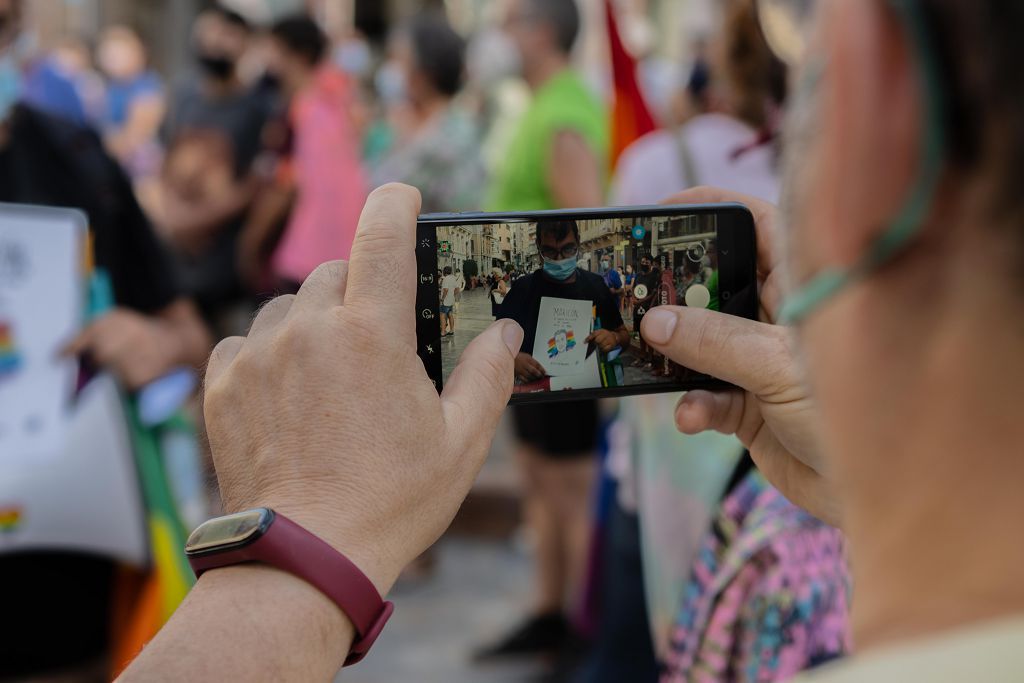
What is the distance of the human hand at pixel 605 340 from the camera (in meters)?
1.16

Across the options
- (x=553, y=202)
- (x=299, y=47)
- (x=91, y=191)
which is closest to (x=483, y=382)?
(x=91, y=191)

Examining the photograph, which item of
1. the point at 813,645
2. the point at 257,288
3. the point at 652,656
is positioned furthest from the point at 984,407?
the point at 257,288

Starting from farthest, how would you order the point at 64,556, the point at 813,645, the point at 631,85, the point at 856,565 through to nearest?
the point at 631,85 < the point at 64,556 < the point at 813,645 < the point at 856,565

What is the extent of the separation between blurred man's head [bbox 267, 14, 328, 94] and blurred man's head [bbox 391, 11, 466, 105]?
17.1 inches

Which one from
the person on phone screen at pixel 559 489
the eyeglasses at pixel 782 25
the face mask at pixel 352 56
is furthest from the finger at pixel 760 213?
the face mask at pixel 352 56

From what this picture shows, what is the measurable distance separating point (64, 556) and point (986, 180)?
210 cm

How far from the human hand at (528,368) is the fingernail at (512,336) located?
25mm

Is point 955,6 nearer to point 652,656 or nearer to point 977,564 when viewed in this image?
point 977,564

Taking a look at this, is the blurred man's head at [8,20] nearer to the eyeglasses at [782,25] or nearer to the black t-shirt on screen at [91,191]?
the black t-shirt on screen at [91,191]

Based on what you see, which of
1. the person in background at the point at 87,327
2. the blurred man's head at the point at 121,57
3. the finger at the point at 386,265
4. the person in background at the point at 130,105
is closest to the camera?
the finger at the point at 386,265

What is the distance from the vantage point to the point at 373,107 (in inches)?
420

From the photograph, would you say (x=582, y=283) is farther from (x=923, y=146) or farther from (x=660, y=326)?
(x=923, y=146)

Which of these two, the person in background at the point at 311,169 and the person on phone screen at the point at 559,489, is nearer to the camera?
the person on phone screen at the point at 559,489

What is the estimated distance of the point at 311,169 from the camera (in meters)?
4.26
